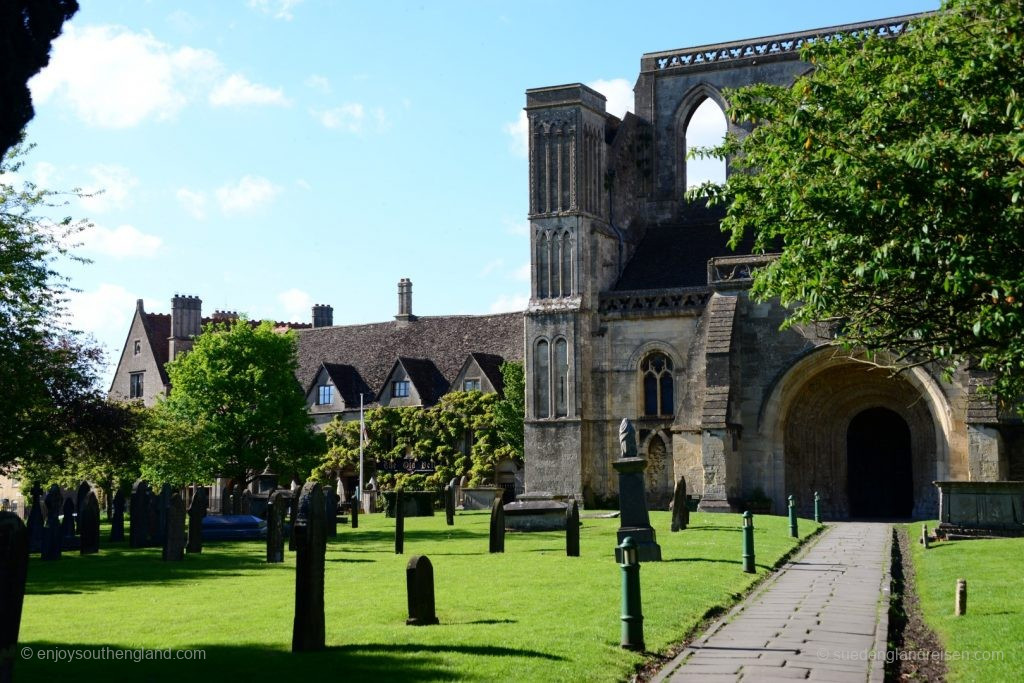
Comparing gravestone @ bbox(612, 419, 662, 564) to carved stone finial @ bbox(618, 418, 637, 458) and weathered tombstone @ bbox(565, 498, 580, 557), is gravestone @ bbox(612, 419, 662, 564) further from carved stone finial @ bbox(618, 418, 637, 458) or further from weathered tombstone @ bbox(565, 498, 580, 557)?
weathered tombstone @ bbox(565, 498, 580, 557)

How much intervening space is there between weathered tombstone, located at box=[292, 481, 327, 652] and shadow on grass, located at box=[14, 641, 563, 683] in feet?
0.63

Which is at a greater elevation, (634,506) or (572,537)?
(634,506)

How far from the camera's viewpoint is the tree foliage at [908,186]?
1529 cm

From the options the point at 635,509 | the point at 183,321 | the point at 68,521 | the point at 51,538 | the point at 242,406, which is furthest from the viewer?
the point at 183,321

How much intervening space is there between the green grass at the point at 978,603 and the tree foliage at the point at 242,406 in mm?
28051

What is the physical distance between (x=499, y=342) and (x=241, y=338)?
1423 cm

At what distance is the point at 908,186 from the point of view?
15.9 m

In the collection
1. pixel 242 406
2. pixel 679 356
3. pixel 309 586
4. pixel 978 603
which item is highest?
pixel 679 356

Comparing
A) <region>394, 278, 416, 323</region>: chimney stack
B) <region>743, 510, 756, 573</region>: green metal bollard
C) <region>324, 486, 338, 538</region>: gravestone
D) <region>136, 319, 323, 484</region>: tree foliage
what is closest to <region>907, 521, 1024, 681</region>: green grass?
<region>743, 510, 756, 573</region>: green metal bollard

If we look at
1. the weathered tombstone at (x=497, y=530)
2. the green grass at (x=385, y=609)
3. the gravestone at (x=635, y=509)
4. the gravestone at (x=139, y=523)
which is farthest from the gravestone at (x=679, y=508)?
the gravestone at (x=139, y=523)

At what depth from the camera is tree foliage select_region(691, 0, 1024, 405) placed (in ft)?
50.2

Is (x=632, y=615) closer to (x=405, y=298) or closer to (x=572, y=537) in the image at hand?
(x=572, y=537)

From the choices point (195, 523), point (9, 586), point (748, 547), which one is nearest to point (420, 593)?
point (9, 586)

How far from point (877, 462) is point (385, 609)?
2991 cm
